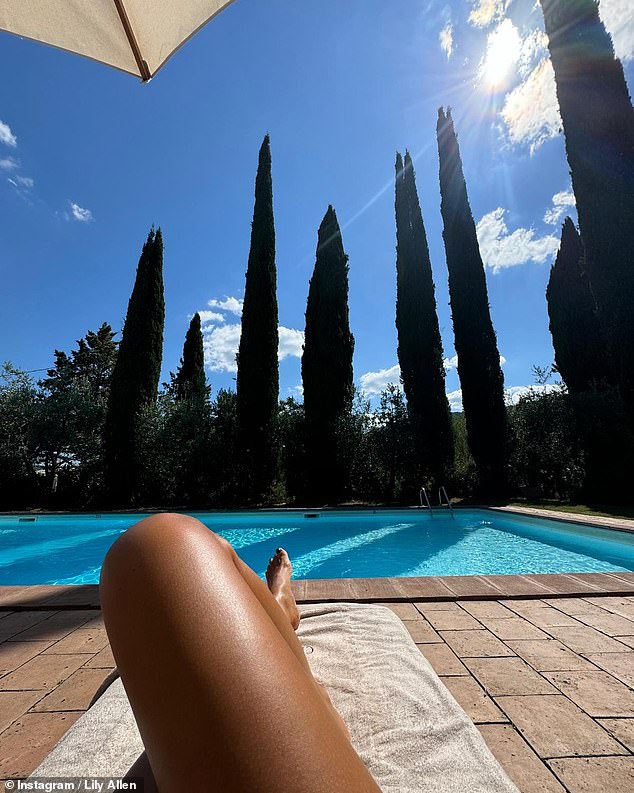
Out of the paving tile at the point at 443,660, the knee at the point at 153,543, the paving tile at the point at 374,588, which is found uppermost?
the knee at the point at 153,543

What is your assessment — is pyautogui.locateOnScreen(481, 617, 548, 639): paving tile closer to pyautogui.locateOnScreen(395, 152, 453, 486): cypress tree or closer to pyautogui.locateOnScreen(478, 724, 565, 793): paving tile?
pyautogui.locateOnScreen(478, 724, 565, 793): paving tile

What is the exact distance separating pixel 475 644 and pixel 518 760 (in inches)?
35.5

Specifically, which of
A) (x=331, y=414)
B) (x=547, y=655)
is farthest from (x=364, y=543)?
(x=331, y=414)

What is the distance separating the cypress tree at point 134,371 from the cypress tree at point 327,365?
17.8 feet

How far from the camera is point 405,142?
15609mm

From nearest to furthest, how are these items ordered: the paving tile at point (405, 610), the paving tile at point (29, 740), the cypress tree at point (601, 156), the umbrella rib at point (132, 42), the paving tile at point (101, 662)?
the paving tile at point (29, 740) < the paving tile at point (101, 662) < the umbrella rib at point (132, 42) < the paving tile at point (405, 610) < the cypress tree at point (601, 156)

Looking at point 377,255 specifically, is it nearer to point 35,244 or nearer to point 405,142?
point 405,142

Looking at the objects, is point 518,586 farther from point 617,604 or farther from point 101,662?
point 101,662

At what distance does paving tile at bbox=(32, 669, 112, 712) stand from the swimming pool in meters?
3.75

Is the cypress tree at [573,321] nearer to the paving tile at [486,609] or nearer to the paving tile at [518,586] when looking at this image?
the paving tile at [518,586]

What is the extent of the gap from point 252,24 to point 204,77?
1935 millimetres

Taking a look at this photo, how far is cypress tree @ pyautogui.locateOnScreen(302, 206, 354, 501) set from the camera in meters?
12.9

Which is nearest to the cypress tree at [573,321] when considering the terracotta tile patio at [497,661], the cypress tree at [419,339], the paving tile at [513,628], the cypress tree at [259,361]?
the cypress tree at [419,339]

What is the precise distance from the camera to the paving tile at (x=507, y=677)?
170 cm
